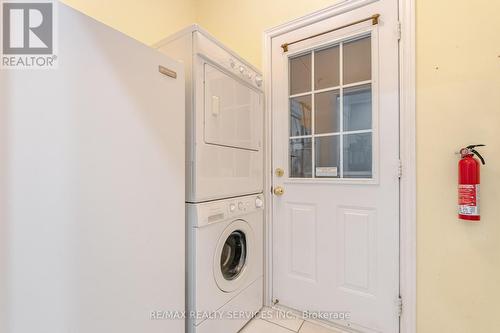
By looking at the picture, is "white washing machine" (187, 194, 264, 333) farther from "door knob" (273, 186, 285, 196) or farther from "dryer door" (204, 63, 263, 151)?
"dryer door" (204, 63, 263, 151)

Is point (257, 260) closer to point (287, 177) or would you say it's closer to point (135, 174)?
point (287, 177)

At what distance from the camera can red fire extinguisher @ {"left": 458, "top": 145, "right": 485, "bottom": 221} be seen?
3.78 feet

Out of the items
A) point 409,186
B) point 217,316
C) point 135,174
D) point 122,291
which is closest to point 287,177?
point 409,186

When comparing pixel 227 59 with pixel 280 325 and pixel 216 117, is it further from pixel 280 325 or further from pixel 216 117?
pixel 280 325

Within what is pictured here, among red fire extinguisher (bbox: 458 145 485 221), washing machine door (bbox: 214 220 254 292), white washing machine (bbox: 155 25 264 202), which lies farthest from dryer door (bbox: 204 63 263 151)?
red fire extinguisher (bbox: 458 145 485 221)

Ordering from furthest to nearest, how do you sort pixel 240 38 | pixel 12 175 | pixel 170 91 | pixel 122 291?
pixel 240 38
pixel 170 91
pixel 122 291
pixel 12 175

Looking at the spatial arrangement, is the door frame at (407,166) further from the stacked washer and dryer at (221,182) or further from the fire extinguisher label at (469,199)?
the stacked washer and dryer at (221,182)

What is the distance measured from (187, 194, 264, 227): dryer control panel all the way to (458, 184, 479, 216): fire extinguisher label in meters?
1.19

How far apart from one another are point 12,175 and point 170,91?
67 centimetres

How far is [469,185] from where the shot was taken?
1.16 m

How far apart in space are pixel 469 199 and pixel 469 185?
0.24 feet

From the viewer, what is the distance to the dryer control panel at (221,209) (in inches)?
49.8

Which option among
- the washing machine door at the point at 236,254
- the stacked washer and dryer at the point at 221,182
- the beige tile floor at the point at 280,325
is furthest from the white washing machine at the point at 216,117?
the beige tile floor at the point at 280,325

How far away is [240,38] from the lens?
2070mm
